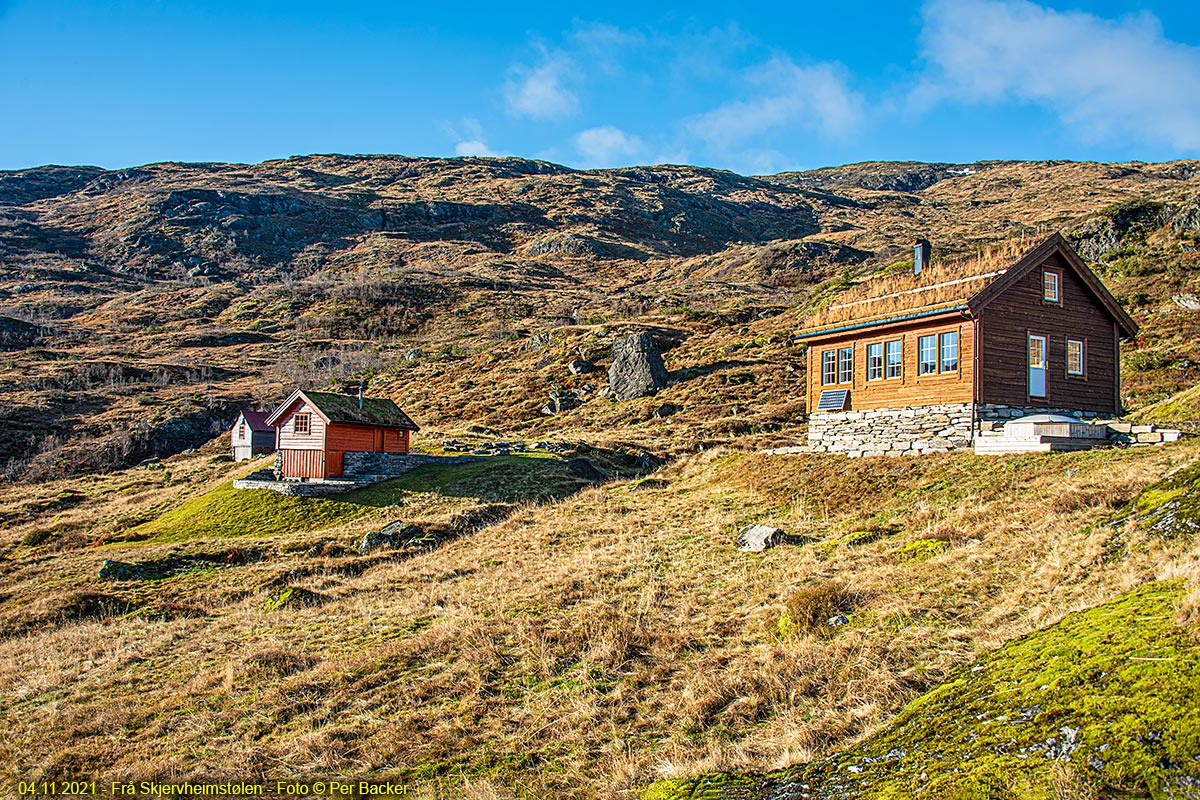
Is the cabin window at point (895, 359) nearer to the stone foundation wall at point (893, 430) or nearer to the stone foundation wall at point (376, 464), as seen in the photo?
the stone foundation wall at point (893, 430)

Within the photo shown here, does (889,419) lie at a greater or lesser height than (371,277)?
lesser

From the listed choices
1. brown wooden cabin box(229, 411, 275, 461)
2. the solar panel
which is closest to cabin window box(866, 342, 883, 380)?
the solar panel

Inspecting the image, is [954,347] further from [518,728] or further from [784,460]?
[518,728]

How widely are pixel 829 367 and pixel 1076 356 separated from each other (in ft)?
29.1

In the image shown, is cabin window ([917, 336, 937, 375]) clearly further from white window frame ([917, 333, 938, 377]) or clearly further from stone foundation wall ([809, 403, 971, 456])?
stone foundation wall ([809, 403, 971, 456])

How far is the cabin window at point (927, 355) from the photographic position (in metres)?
27.0

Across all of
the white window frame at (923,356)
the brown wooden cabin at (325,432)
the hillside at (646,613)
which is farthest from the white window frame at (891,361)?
the brown wooden cabin at (325,432)

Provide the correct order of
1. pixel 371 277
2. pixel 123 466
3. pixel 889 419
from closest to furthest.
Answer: pixel 889 419, pixel 123 466, pixel 371 277

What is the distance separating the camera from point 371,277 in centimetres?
14138

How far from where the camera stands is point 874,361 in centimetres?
2919

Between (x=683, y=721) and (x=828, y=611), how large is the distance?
3994 millimetres

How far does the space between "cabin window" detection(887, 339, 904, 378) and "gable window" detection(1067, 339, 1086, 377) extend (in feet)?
20.0

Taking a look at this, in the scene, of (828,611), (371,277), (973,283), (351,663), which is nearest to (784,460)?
(973,283)

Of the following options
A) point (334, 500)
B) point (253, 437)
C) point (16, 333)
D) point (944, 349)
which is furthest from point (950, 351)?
point (16, 333)
